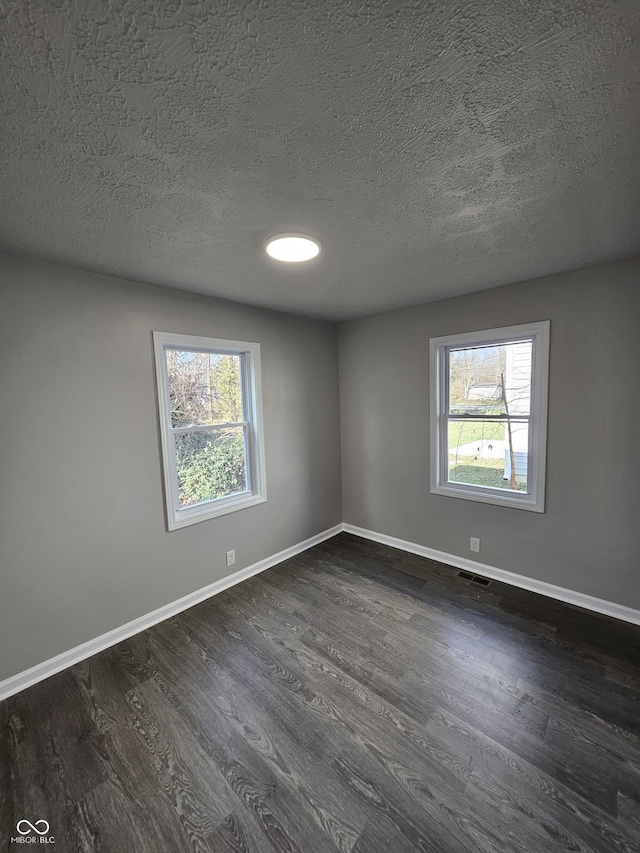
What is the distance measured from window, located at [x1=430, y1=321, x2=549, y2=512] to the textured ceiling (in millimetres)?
981

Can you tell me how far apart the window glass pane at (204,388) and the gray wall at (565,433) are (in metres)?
1.55

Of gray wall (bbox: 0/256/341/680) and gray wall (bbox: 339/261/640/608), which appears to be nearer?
gray wall (bbox: 0/256/341/680)

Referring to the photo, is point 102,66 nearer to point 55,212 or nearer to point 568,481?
point 55,212

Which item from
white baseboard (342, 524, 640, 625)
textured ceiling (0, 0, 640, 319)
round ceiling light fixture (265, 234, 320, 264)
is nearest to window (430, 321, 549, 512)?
white baseboard (342, 524, 640, 625)

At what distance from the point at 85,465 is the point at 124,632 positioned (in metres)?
1.22

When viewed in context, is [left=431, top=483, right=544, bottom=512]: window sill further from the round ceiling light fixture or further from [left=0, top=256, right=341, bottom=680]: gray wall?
the round ceiling light fixture

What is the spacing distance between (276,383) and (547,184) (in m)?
2.45

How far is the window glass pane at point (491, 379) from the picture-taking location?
9.14ft

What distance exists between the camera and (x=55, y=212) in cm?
150

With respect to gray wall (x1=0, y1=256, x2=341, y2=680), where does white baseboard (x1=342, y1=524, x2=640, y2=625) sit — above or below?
below

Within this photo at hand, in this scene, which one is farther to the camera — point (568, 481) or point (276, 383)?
point (276, 383)

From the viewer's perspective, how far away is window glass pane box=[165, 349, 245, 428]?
8.86 ft

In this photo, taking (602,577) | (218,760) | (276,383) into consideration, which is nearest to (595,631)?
(602,577)

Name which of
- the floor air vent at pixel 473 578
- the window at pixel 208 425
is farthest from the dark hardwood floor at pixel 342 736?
the window at pixel 208 425
